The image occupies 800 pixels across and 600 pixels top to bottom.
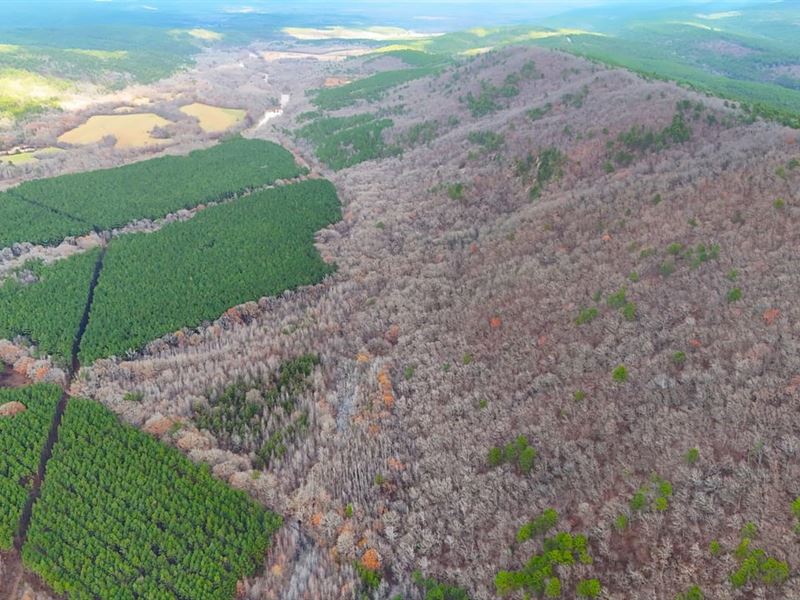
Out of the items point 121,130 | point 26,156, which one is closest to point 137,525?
point 26,156

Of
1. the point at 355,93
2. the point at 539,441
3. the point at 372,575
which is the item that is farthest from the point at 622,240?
the point at 355,93

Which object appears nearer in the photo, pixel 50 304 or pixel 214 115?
pixel 50 304

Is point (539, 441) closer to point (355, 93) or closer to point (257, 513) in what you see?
point (257, 513)

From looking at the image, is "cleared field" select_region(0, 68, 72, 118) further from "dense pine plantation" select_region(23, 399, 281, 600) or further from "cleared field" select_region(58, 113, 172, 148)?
"dense pine plantation" select_region(23, 399, 281, 600)

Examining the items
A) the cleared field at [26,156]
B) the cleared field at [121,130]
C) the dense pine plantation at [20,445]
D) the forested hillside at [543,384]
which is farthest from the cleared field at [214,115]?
the dense pine plantation at [20,445]

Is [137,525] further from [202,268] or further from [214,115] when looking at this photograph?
[214,115]

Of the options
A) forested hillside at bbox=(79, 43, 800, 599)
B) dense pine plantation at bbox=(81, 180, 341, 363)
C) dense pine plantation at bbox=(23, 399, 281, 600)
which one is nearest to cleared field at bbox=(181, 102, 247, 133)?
dense pine plantation at bbox=(81, 180, 341, 363)

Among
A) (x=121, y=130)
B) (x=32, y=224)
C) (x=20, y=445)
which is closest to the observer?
(x=20, y=445)

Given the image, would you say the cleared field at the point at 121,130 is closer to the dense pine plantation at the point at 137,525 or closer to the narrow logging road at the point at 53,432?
the narrow logging road at the point at 53,432
